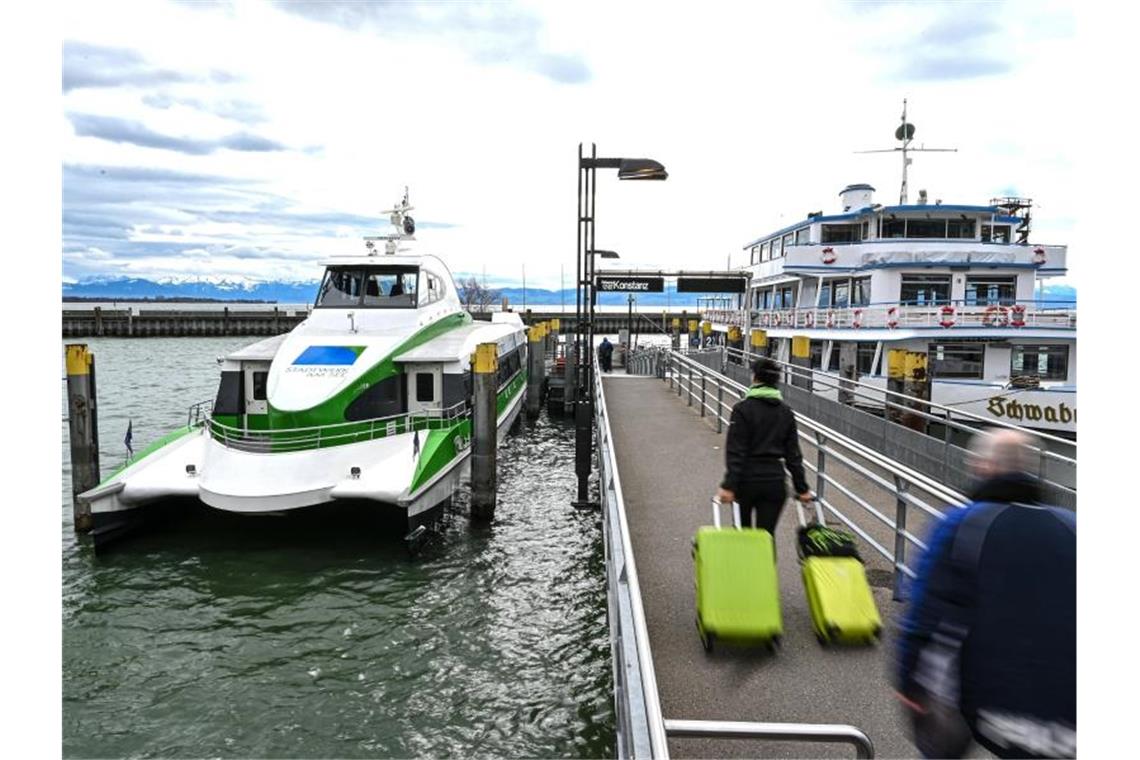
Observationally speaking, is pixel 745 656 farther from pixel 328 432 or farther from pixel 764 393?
pixel 328 432

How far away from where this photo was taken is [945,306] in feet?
62.5

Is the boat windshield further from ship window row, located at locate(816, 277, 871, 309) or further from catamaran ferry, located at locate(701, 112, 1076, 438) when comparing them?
ship window row, located at locate(816, 277, 871, 309)

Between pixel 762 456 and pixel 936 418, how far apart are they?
570cm

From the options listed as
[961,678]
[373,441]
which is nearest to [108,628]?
[373,441]

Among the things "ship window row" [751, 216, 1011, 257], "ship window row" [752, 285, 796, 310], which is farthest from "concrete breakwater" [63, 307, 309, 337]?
"ship window row" [751, 216, 1011, 257]

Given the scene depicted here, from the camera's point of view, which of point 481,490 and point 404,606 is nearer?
point 404,606

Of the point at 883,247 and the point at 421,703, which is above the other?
the point at 883,247

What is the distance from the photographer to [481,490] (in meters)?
14.1

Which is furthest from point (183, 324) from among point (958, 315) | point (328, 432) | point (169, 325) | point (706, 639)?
point (706, 639)

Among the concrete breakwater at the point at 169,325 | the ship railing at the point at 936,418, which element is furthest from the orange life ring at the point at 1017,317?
the concrete breakwater at the point at 169,325

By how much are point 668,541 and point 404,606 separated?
498 cm

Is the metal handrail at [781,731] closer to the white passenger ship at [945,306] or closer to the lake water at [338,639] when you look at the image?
the lake water at [338,639]

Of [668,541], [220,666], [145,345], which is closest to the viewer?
[668,541]

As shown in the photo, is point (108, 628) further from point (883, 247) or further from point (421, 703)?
point (883, 247)
